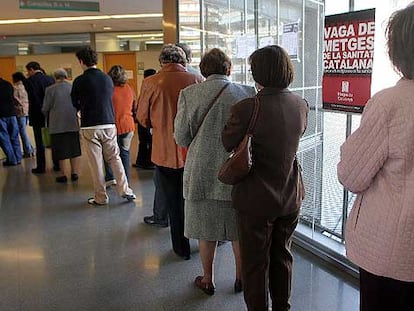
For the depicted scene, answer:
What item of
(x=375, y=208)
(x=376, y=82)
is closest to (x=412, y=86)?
(x=375, y=208)

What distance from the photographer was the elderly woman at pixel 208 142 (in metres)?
2.43

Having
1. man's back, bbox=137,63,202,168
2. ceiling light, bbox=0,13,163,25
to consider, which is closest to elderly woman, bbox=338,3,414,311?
man's back, bbox=137,63,202,168

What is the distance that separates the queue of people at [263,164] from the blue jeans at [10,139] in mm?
2736

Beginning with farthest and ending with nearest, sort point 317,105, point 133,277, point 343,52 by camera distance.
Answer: point 317,105 → point 133,277 → point 343,52

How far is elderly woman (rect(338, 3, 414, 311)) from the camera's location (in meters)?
1.29

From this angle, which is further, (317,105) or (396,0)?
(317,105)

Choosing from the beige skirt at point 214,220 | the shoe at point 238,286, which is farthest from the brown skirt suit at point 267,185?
the shoe at point 238,286

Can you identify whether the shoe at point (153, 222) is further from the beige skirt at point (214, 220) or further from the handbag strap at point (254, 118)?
the handbag strap at point (254, 118)

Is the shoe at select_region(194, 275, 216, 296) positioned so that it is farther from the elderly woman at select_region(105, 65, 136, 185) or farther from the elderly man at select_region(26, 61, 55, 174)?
the elderly man at select_region(26, 61, 55, 174)

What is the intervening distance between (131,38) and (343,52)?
967 centimetres

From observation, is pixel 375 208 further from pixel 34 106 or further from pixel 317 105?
pixel 34 106

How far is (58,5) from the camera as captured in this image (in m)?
7.23

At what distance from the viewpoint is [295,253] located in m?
3.30

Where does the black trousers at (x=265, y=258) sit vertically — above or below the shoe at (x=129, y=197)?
above
